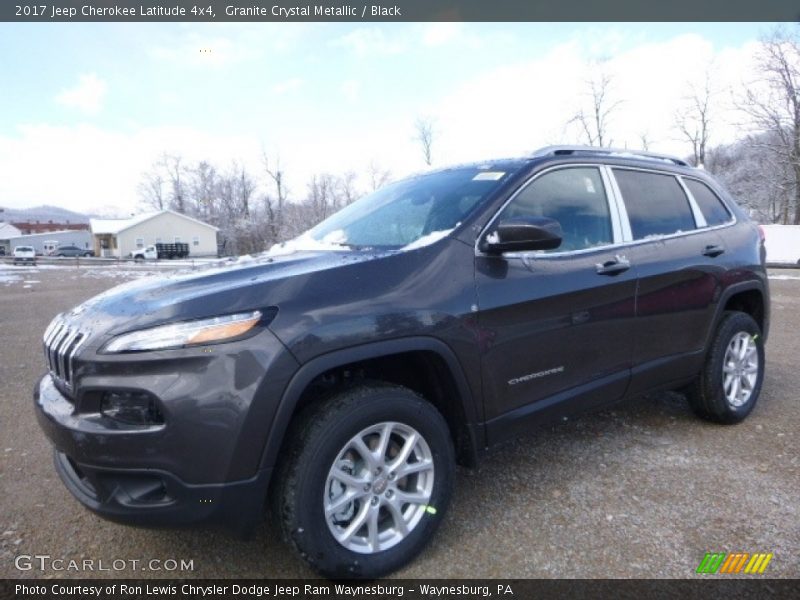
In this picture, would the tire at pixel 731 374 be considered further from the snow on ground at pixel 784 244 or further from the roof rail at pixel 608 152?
the snow on ground at pixel 784 244

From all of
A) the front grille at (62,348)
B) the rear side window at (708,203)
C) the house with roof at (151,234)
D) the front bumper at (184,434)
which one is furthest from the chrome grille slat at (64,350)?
the house with roof at (151,234)

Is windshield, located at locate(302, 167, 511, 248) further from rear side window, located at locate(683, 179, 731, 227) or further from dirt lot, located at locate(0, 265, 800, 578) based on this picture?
rear side window, located at locate(683, 179, 731, 227)

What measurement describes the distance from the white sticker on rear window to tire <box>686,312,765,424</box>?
2049 millimetres

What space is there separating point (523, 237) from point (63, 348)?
2.00 m

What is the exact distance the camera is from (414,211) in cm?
307

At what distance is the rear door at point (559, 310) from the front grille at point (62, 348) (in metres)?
1.69

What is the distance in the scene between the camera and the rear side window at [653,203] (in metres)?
3.36

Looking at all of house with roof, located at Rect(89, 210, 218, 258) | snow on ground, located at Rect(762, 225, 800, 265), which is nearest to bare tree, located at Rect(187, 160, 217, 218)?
house with roof, located at Rect(89, 210, 218, 258)

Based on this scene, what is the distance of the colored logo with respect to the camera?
→ 229 cm

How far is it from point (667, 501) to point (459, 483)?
110 cm

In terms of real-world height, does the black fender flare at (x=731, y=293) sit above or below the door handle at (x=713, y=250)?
below

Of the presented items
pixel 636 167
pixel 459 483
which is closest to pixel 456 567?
pixel 459 483

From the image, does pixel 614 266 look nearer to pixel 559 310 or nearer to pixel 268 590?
pixel 559 310

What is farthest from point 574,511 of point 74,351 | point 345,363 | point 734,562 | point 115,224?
point 115,224
